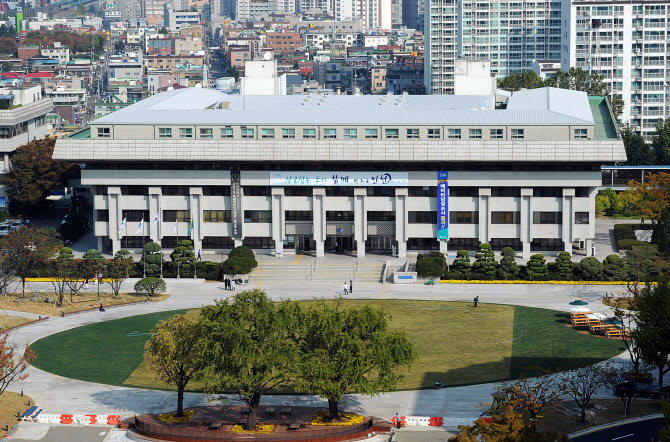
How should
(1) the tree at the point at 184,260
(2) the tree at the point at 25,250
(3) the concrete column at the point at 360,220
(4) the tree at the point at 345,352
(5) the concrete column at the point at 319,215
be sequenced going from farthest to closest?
A: 1. (5) the concrete column at the point at 319,215
2. (3) the concrete column at the point at 360,220
3. (1) the tree at the point at 184,260
4. (2) the tree at the point at 25,250
5. (4) the tree at the point at 345,352

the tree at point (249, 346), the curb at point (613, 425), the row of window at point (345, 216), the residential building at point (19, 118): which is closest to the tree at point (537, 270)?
the row of window at point (345, 216)

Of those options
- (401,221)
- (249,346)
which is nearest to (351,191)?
(401,221)

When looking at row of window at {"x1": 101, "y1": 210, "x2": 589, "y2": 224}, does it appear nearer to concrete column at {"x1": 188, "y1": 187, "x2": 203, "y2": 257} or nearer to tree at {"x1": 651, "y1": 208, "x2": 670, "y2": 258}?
concrete column at {"x1": 188, "y1": 187, "x2": 203, "y2": 257}

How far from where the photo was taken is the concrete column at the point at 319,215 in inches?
5704

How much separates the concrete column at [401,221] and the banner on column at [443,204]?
3.76 m

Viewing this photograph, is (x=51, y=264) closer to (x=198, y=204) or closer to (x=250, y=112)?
(x=198, y=204)

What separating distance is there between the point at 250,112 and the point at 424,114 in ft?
67.8

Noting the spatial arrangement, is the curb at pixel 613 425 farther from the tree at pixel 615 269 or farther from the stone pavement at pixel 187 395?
the tree at pixel 615 269

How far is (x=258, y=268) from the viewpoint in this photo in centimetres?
14112

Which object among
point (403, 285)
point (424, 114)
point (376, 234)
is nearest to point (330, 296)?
point (403, 285)

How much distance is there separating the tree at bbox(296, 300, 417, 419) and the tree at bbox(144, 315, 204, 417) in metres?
7.46

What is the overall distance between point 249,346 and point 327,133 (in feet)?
216

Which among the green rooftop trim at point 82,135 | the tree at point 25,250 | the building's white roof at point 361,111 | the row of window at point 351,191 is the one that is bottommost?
the tree at point 25,250

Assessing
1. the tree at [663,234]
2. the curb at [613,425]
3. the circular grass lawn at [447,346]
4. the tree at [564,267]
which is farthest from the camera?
the tree at [663,234]
